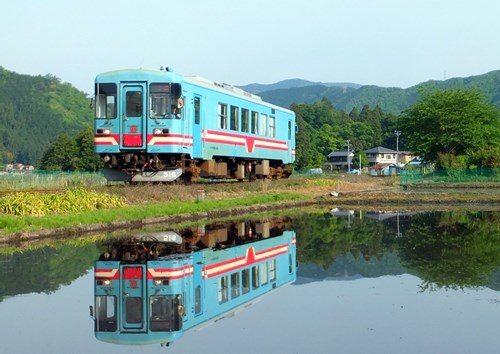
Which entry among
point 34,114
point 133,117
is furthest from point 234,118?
point 34,114

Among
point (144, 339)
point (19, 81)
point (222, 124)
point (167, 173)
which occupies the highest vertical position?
point (19, 81)

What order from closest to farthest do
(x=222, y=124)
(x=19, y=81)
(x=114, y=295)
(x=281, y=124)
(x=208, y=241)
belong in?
(x=114, y=295) < (x=208, y=241) < (x=222, y=124) < (x=281, y=124) < (x=19, y=81)

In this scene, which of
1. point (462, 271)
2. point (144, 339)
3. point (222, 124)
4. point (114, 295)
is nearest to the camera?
point (144, 339)

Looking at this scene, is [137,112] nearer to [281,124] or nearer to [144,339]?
[281,124]

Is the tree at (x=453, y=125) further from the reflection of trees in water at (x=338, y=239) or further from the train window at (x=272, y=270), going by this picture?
the train window at (x=272, y=270)

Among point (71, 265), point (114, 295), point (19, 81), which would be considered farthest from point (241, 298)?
point (19, 81)

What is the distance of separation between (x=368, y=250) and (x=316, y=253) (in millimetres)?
1014

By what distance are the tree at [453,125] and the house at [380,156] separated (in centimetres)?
6319

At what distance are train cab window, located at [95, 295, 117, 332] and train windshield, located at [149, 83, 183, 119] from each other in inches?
486

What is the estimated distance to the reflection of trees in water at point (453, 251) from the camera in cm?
944

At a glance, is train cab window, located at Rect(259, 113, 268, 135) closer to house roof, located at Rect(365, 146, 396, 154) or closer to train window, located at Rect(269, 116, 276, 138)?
train window, located at Rect(269, 116, 276, 138)

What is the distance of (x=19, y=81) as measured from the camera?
162000 millimetres

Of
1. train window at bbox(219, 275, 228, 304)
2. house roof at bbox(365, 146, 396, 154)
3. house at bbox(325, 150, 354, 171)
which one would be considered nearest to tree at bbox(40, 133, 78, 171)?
house at bbox(325, 150, 354, 171)

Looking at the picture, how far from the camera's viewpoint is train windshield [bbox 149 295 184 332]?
6.64m
